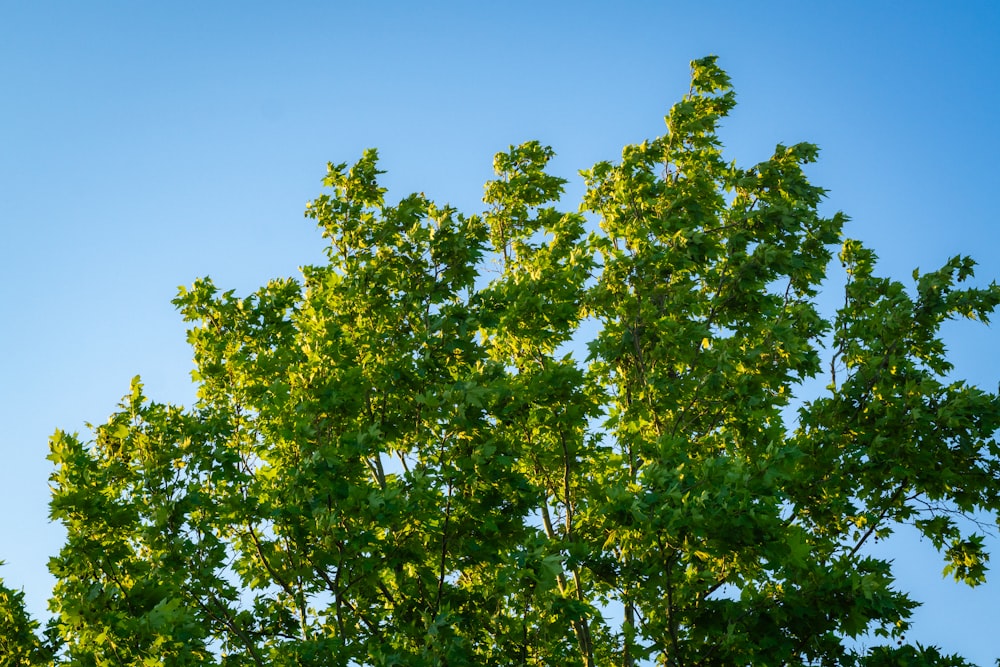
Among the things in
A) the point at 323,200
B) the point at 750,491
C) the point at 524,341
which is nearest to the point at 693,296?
the point at 524,341

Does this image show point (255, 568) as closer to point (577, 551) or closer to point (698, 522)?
point (577, 551)

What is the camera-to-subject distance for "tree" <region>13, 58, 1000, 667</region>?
10.3 metres

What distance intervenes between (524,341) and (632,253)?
2556 millimetres

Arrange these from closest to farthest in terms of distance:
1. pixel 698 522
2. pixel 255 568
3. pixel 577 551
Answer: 1. pixel 698 522
2. pixel 577 551
3. pixel 255 568

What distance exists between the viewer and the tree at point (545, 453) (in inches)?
407

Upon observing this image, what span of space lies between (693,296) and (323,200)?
6.76 meters

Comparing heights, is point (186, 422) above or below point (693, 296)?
below

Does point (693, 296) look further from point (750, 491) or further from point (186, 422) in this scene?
point (186, 422)

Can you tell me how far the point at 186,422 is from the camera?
12109 millimetres

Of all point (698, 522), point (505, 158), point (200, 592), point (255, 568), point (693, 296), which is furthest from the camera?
point (505, 158)

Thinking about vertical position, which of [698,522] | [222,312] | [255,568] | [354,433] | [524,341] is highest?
[222,312]

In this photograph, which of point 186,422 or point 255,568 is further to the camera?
point 255,568

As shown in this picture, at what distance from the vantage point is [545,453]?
14.0m

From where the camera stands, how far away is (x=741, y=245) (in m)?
14.4
